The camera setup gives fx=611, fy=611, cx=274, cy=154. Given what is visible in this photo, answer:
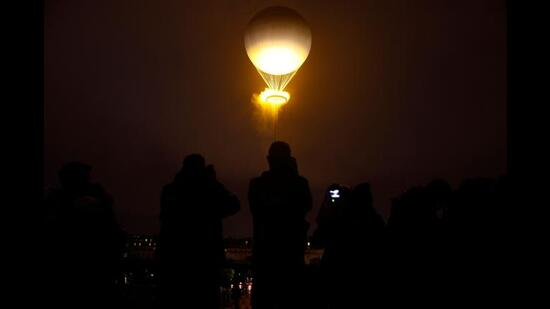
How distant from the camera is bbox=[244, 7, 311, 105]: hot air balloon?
546 cm

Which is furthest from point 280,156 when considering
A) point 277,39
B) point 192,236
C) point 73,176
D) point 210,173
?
point 277,39

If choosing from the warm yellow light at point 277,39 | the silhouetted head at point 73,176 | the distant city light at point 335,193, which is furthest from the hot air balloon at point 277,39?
the silhouetted head at point 73,176

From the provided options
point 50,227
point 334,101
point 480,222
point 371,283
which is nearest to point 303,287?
point 371,283

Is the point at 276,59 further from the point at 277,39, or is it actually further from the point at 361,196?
the point at 361,196

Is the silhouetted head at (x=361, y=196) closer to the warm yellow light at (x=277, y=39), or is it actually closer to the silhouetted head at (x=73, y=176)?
the silhouetted head at (x=73, y=176)

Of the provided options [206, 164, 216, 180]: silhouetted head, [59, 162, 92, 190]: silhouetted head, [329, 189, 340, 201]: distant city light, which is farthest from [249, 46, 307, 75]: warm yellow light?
[59, 162, 92, 190]: silhouetted head

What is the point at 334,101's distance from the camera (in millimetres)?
7848

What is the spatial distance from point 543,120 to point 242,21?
573cm

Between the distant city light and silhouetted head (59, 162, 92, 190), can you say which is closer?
silhouetted head (59, 162, 92, 190)

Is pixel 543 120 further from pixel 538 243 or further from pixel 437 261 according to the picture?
pixel 437 261

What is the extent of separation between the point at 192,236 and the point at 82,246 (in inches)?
33.6

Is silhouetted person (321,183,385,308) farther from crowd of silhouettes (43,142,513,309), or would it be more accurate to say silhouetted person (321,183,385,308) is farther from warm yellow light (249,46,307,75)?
warm yellow light (249,46,307,75)

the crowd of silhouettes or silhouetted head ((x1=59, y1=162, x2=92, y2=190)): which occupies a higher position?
silhouetted head ((x1=59, y1=162, x2=92, y2=190))

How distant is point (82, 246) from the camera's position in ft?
11.3
